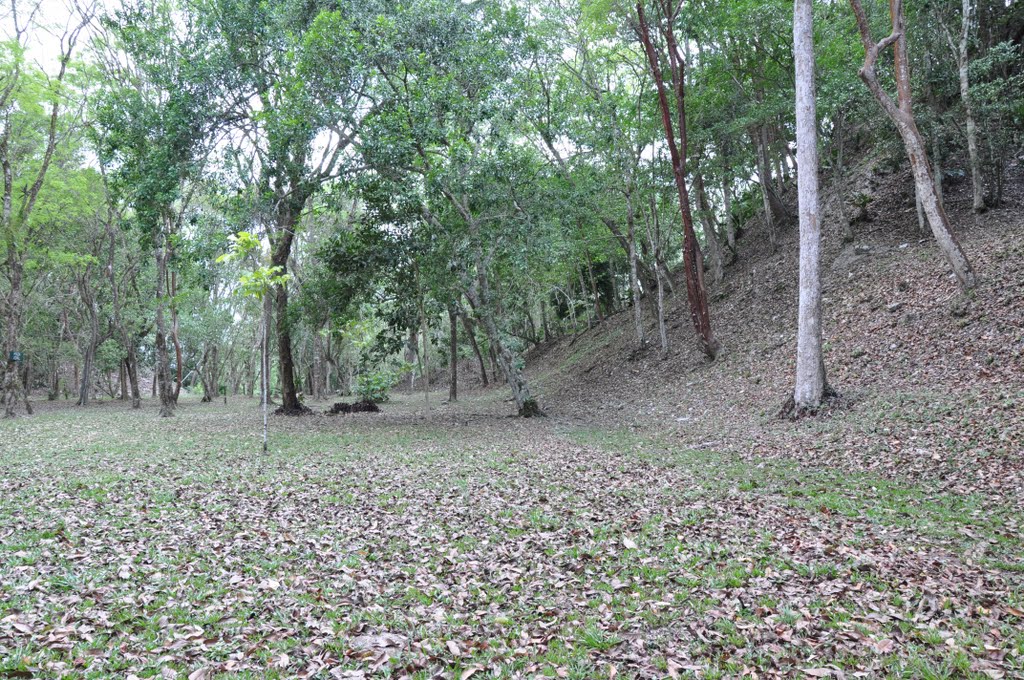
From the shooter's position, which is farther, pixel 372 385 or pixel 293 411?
pixel 372 385

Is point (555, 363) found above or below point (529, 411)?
above

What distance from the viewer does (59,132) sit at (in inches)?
830

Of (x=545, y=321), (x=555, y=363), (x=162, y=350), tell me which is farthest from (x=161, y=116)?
(x=545, y=321)

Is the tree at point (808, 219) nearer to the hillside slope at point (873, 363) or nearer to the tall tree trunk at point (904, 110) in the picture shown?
the hillside slope at point (873, 363)

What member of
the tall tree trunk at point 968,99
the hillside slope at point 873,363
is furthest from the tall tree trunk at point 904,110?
the tall tree trunk at point 968,99

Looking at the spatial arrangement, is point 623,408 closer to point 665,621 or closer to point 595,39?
point 595,39

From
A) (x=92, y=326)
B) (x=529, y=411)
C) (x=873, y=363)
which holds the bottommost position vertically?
(x=529, y=411)

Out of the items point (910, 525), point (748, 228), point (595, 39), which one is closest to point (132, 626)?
point (910, 525)

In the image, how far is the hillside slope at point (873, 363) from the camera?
7.98 meters

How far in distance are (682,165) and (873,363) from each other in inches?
Answer: 293

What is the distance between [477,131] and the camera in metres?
14.3

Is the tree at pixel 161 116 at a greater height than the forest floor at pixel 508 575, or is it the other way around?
the tree at pixel 161 116

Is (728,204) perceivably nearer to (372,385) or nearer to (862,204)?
(862,204)

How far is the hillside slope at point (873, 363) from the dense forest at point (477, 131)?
0.69 metres
